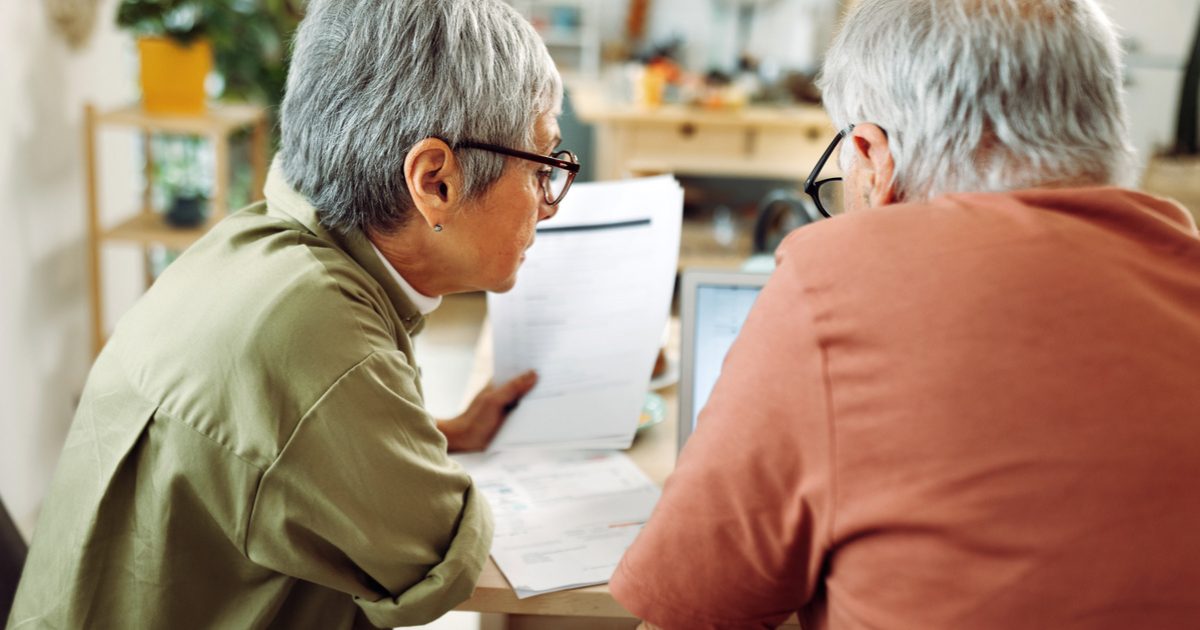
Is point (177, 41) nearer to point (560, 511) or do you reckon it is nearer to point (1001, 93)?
point (560, 511)

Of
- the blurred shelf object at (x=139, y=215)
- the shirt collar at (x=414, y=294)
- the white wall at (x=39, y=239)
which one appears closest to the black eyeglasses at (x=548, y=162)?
the shirt collar at (x=414, y=294)

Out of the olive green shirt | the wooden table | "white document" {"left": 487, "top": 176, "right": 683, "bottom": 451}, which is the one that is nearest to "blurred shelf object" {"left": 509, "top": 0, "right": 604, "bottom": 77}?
the wooden table

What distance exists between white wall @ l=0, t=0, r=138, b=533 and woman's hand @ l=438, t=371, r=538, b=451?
1483 mm

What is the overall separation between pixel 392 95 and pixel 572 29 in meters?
6.70

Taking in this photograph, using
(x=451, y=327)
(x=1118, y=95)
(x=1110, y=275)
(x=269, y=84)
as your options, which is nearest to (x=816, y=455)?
(x=1110, y=275)

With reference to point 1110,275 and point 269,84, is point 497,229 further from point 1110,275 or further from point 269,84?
point 269,84

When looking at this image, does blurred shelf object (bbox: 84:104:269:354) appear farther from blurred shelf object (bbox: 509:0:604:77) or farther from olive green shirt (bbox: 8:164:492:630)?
blurred shelf object (bbox: 509:0:604:77)

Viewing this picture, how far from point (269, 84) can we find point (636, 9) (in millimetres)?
4404

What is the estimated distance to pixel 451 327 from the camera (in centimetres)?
427

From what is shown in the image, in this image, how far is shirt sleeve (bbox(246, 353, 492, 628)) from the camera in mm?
901

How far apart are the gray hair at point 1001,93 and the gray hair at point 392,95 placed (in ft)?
1.24

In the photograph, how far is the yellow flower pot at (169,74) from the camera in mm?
2688

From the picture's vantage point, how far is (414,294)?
1.12 meters

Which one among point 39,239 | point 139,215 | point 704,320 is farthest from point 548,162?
point 139,215
